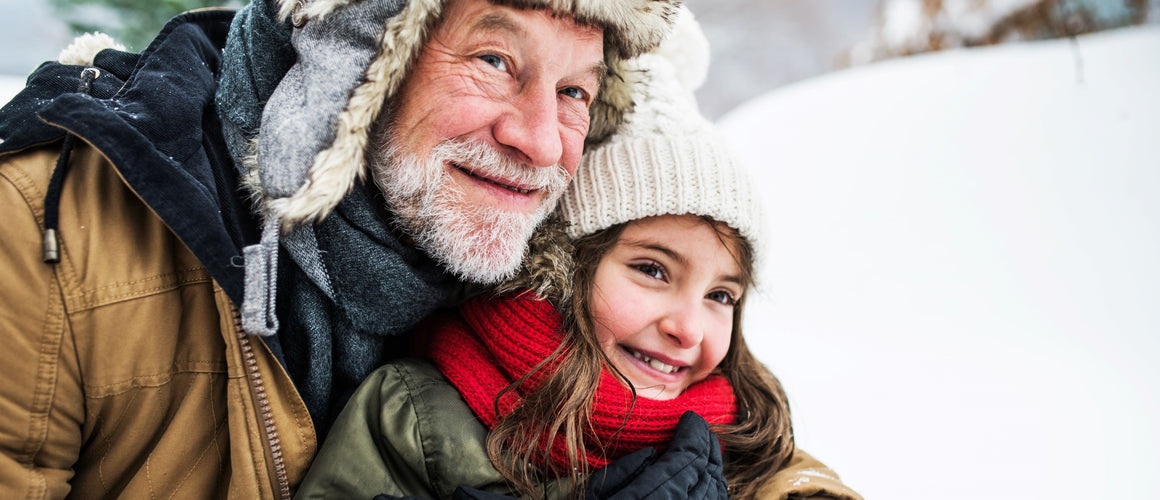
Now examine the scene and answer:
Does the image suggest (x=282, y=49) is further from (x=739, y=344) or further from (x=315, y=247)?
(x=739, y=344)

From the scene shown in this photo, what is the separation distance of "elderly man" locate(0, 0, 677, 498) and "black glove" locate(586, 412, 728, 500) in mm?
608

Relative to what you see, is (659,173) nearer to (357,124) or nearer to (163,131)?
(357,124)

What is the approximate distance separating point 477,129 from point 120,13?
3.38 metres

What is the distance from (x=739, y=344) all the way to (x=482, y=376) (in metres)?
0.94

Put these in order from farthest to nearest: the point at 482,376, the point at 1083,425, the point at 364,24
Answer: the point at 1083,425, the point at 482,376, the point at 364,24

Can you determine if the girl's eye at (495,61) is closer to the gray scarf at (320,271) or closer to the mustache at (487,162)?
the mustache at (487,162)

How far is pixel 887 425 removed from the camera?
10.3 ft

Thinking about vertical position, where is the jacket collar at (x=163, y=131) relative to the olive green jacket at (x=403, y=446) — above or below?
above

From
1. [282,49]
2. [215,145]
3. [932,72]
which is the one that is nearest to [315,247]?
[215,145]

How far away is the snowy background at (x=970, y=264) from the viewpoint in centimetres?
296

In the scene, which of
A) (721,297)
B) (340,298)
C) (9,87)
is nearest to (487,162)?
(340,298)

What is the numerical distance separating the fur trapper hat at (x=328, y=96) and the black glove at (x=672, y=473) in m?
0.93

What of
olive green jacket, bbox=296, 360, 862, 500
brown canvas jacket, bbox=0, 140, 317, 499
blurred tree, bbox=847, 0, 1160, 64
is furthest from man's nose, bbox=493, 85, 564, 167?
blurred tree, bbox=847, 0, 1160, 64

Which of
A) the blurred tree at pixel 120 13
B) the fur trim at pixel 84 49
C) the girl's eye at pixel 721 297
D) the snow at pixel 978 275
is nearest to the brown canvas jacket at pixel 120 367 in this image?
the fur trim at pixel 84 49
